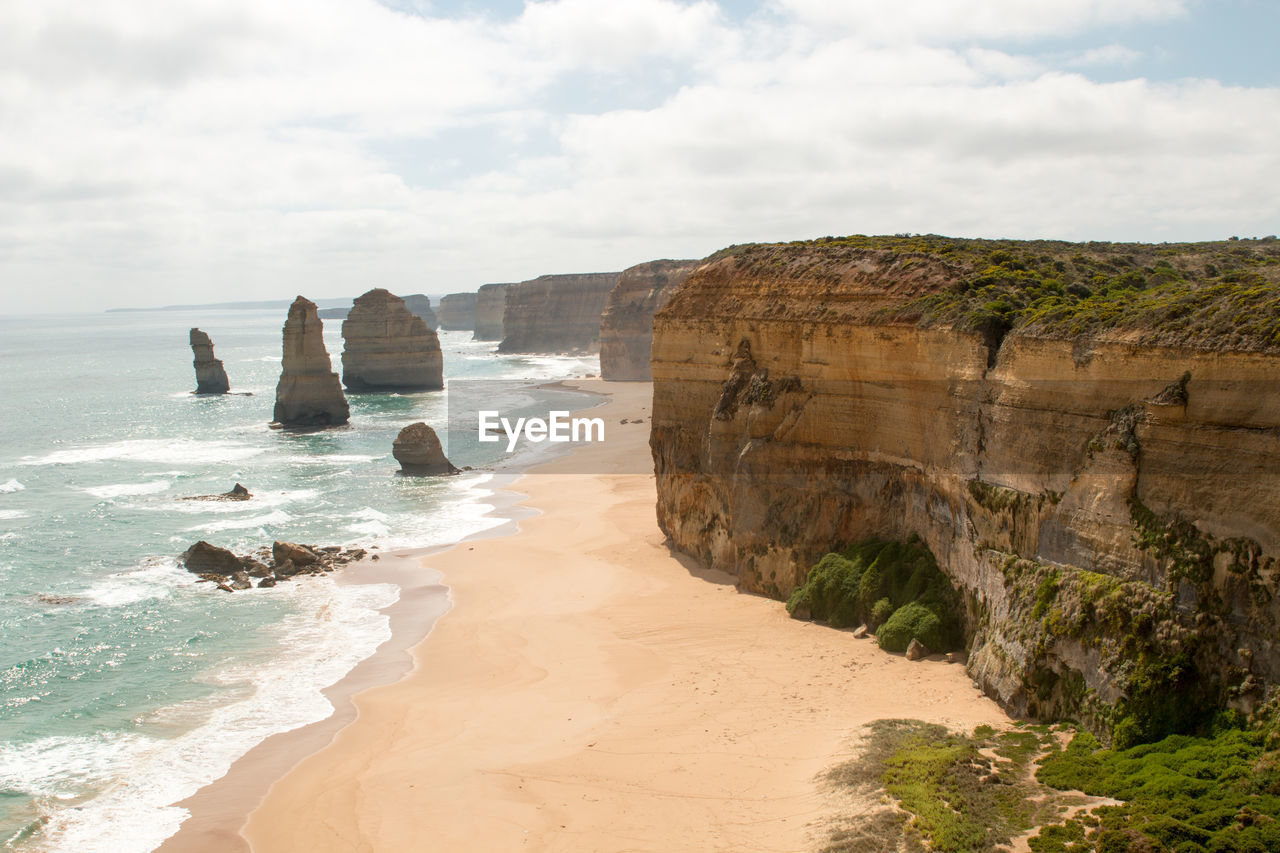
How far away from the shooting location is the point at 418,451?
49906mm

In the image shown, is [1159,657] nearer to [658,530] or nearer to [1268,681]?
[1268,681]

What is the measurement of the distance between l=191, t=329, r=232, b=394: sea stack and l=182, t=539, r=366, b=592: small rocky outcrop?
65.2 metres

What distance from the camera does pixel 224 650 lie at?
25531 millimetres

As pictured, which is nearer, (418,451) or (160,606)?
(160,606)

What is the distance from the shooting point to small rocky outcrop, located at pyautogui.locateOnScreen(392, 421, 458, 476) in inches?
1966

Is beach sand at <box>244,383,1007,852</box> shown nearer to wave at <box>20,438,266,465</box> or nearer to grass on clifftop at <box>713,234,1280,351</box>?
grass on clifftop at <box>713,234,1280,351</box>

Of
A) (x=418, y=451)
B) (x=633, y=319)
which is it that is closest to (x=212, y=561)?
(x=418, y=451)

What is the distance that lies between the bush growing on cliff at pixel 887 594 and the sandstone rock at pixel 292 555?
1798 centimetres

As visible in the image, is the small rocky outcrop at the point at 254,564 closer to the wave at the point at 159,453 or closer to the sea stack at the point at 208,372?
the wave at the point at 159,453

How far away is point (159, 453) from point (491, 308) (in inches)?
5139

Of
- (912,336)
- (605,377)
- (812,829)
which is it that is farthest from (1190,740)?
(605,377)

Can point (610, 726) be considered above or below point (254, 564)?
below

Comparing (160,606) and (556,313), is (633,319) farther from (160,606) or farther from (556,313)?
(160,606)

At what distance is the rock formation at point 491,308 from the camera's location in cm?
18788
